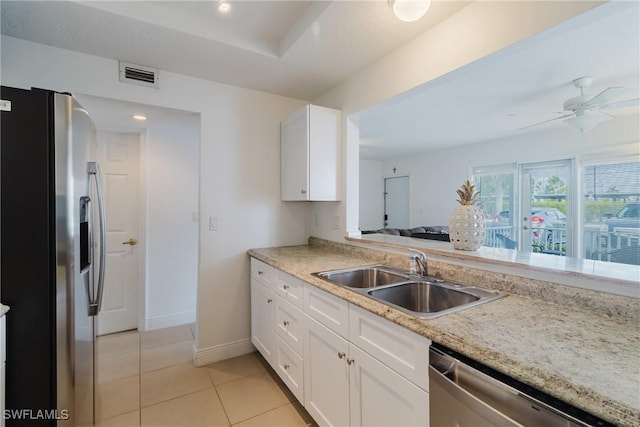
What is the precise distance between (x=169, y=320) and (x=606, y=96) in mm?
4661

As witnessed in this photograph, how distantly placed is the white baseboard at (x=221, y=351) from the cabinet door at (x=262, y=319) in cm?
10

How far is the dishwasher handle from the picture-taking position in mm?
779

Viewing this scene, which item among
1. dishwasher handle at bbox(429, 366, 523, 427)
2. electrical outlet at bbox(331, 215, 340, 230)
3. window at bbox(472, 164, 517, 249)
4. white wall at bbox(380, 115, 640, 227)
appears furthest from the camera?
window at bbox(472, 164, 517, 249)

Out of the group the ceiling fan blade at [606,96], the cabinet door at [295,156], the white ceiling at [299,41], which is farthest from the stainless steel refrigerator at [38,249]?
the ceiling fan blade at [606,96]

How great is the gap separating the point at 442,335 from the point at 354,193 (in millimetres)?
1613

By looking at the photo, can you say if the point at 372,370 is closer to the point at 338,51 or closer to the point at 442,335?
the point at 442,335

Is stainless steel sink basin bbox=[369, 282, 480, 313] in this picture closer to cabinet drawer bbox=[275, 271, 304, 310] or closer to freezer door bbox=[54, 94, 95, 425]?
cabinet drawer bbox=[275, 271, 304, 310]

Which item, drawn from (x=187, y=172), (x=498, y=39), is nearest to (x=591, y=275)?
(x=498, y=39)

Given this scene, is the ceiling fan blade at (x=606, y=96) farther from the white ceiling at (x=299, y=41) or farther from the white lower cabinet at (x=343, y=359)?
the white lower cabinet at (x=343, y=359)

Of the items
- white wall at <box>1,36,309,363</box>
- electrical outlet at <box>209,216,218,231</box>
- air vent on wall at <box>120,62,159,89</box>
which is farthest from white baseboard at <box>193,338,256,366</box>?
air vent on wall at <box>120,62,159,89</box>

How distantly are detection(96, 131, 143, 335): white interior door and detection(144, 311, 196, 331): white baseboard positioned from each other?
161mm

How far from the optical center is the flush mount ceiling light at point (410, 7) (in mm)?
1269

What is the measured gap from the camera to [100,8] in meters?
1.51

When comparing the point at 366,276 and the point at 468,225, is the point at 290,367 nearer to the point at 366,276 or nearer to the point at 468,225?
the point at 366,276
